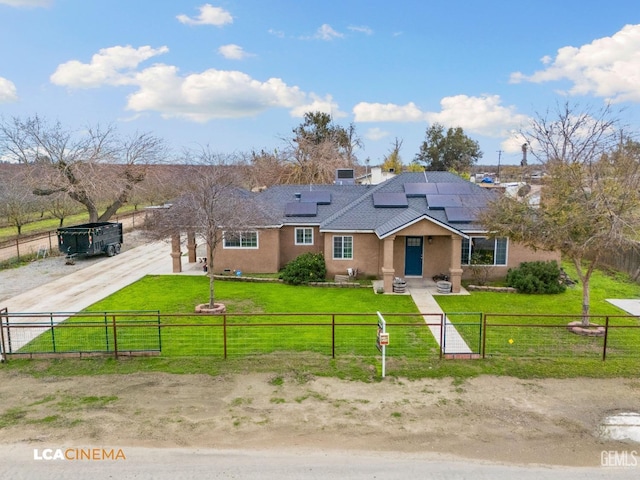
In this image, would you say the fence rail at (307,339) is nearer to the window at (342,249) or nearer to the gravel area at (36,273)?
the window at (342,249)

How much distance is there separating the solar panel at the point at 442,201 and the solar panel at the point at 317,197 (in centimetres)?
538

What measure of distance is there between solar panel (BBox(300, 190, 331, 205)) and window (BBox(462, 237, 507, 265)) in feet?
24.5

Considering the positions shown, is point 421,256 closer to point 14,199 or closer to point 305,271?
point 305,271

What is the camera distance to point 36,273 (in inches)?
919

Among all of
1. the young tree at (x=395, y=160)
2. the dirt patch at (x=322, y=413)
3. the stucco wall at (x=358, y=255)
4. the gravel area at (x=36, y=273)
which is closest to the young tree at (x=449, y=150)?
the young tree at (x=395, y=160)

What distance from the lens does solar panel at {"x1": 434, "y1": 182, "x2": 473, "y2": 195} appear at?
22922 millimetres

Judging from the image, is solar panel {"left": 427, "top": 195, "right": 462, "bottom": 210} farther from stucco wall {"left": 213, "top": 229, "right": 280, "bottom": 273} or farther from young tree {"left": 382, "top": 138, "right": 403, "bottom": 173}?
young tree {"left": 382, "top": 138, "right": 403, "bottom": 173}

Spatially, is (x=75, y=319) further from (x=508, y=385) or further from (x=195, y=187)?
(x=508, y=385)

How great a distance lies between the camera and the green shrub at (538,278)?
755 inches

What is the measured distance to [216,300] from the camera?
714 inches

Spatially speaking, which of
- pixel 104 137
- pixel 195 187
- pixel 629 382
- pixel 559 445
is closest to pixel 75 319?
pixel 195 187

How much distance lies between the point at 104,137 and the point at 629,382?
32.1m

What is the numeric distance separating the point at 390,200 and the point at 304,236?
4716 millimetres

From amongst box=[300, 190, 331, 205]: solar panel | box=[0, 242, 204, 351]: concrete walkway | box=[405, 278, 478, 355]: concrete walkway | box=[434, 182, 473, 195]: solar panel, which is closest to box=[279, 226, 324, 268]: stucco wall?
box=[300, 190, 331, 205]: solar panel
